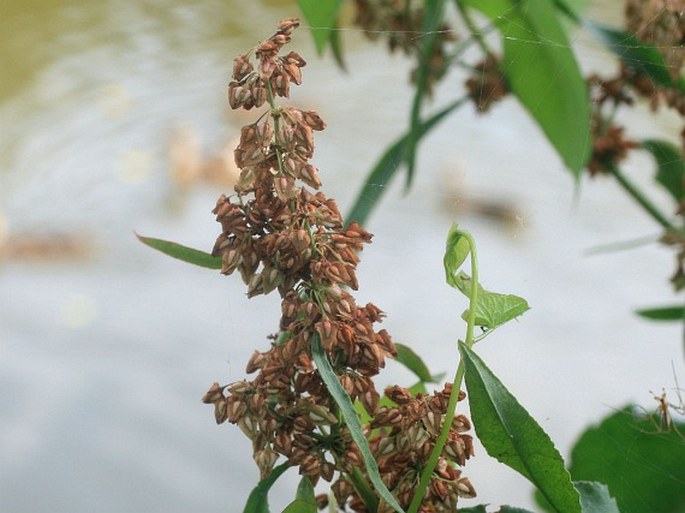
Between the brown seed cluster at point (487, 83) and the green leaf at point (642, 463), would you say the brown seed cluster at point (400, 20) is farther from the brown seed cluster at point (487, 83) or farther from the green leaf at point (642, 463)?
the green leaf at point (642, 463)

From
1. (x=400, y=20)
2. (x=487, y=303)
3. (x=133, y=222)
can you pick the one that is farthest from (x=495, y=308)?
(x=133, y=222)

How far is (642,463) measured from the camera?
0.24 m

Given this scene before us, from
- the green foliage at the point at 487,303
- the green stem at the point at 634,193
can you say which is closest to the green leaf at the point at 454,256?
the green foliage at the point at 487,303

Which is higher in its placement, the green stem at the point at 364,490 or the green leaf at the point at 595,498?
the green stem at the point at 364,490

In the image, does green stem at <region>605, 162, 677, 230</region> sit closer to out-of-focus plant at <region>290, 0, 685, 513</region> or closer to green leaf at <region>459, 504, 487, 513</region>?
out-of-focus plant at <region>290, 0, 685, 513</region>

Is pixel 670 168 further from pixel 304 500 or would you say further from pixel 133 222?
pixel 133 222

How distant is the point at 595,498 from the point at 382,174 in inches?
6.7

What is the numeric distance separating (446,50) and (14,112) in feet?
2.51

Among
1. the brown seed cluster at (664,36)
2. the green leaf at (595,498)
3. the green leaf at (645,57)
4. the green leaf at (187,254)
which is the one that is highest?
the brown seed cluster at (664,36)

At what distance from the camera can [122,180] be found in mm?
1026

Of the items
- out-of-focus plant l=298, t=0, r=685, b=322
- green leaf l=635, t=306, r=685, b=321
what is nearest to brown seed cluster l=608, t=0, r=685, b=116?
out-of-focus plant l=298, t=0, r=685, b=322

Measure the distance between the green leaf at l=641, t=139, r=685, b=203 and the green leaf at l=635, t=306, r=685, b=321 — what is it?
0.08m

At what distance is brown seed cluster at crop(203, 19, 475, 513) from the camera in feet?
0.64

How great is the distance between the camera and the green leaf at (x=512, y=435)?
20cm
